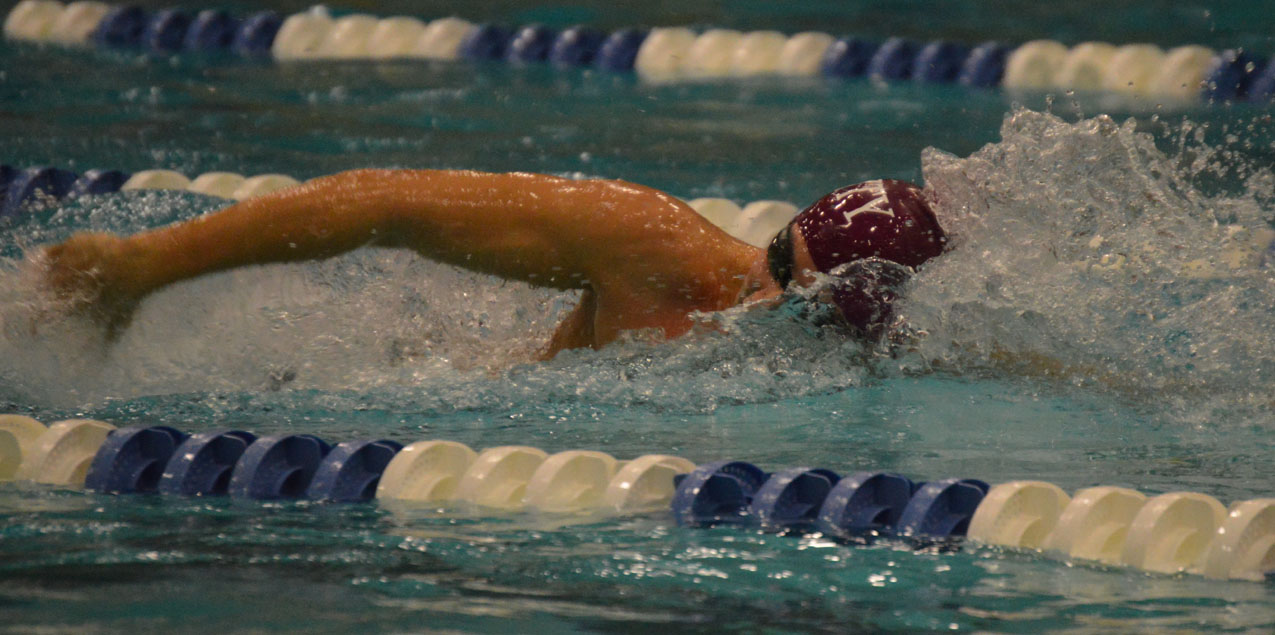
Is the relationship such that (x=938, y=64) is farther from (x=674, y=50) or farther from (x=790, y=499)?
(x=790, y=499)

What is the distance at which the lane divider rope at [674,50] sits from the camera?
21.1 ft

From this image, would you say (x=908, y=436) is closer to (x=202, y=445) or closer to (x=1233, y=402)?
(x=1233, y=402)

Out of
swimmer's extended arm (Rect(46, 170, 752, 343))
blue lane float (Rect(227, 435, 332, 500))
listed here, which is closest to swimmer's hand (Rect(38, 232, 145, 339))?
swimmer's extended arm (Rect(46, 170, 752, 343))

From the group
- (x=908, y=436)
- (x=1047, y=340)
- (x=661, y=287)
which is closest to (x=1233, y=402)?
(x=1047, y=340)

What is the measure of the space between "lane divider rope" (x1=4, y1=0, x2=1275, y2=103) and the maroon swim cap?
3947mm

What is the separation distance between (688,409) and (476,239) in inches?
21.6

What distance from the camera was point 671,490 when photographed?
231 cm

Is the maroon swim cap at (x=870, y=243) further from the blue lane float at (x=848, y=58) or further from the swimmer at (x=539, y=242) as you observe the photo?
the blue lane float at (x=848, y=58)

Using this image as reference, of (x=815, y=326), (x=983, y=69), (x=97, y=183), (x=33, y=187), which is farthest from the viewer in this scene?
(x=983, y=69)

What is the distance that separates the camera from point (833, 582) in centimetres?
192

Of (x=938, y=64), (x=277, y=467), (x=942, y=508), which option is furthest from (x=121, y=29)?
(x=942, y=508)

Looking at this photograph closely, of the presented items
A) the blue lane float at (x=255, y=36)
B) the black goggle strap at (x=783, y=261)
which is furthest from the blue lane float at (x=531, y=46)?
the black goggle strap at (x=783, y=261)

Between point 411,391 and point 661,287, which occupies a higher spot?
point 661,287

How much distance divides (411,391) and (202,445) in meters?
0.56
